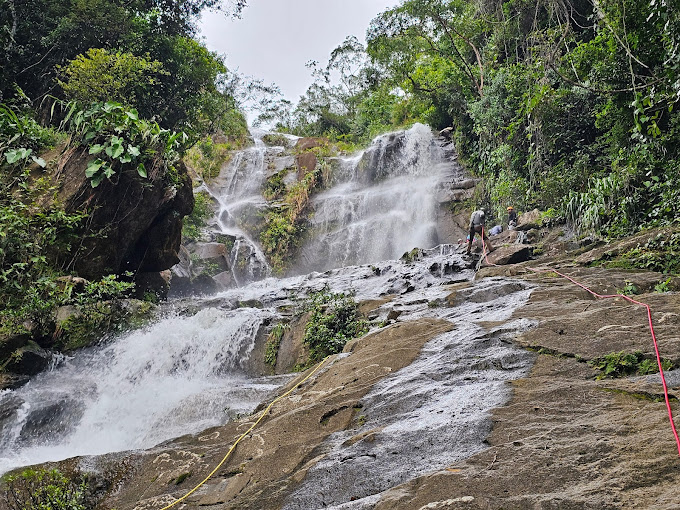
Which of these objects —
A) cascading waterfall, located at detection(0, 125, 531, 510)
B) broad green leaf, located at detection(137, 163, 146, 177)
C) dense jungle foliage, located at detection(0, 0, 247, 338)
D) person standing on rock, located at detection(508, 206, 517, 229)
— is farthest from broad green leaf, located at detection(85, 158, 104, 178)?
person standing on rock, located at detection(508, 206, 517, 229)

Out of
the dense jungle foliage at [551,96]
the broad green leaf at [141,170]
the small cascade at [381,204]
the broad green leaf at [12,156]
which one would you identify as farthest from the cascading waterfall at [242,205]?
the broad green leaf at [12,156]

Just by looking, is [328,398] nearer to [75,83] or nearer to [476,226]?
[476,226]

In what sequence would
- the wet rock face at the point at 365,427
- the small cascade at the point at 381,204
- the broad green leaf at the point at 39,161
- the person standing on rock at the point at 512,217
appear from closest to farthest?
the wet rock face at the point at 365,427 → the broad green leaf at the point at 39,161 → the person standing on rock at the point at 512,217 → the small cascade at the point at 381,204

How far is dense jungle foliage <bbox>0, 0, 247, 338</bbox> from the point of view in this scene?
26.9 ft

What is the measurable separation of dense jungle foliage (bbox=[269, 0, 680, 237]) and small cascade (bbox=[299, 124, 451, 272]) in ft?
5.22

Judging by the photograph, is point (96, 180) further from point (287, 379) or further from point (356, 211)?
point (356, 211)

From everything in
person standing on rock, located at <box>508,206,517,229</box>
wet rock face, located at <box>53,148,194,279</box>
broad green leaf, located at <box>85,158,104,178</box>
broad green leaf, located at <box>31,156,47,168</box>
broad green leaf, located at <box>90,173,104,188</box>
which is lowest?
person standing on rock, located at <box>508,206,517,229</box>

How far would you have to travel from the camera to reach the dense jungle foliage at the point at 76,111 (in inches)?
323

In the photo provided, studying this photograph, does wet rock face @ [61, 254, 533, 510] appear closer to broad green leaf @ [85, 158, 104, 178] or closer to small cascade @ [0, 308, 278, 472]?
small cascade @ [0, 308, 278, 472]

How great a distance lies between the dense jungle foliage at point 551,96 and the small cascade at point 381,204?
159 cm

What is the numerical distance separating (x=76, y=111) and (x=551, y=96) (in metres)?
11.4

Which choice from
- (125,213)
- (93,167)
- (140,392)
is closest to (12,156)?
(93,167)

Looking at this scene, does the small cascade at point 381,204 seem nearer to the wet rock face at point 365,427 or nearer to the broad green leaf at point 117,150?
the broad green leaf at point 117,150

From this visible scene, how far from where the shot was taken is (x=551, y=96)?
11664mm
